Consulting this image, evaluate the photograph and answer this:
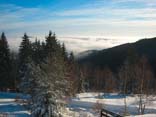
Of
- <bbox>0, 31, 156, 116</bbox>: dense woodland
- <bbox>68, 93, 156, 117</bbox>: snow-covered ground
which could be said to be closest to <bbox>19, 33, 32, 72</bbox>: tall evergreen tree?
<bbox>0, 31, 156, 116</bbox>: dense woodland

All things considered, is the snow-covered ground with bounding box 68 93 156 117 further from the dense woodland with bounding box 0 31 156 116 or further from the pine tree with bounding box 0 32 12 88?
the pine tree with bounding box 0 32 12 88

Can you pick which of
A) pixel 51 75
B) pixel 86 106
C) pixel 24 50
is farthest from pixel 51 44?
pixel 51 75

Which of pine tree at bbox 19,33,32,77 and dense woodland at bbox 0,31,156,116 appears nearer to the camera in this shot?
dense woodland at bbox 0,31,156,116

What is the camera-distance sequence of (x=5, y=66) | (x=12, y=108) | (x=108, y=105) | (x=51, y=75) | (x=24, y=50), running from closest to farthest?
1. (x=51, y=75)
2. (x=12, y=108)
3. (x=108, y=105)
4. (x=5, y=66)
5. (x=24, y=50)

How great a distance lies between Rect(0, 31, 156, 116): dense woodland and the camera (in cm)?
3438

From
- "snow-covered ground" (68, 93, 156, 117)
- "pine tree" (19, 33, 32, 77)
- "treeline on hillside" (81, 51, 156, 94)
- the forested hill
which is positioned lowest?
"snow-covered ground" (68, 93, 156, 117)

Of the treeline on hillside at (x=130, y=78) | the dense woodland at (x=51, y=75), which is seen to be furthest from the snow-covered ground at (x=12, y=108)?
the treeline on hillside at (x=130, y=78)

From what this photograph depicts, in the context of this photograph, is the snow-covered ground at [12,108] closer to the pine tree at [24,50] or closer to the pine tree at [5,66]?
the pine tree at [5,66]

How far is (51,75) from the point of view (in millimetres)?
34969

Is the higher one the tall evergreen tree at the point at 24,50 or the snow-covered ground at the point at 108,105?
the tall evergreen tree at the point at 24,50

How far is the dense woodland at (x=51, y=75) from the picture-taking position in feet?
113

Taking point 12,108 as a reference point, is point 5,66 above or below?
above

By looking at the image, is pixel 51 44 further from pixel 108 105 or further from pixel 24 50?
pixel 108 105

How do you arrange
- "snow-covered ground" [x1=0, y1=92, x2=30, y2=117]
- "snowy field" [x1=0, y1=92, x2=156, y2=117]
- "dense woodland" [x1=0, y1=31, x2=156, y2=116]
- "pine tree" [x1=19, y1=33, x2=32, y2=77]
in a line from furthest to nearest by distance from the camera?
"pine tree" [x1=19, y1=33, x2=32, y2=77]
"snowy field" [x1=0, y1=92, x2=156, y2=117]
"snow-covered ground" [x1=0, y1=92, x2=30, y2=117]
"dense woodland" [x1=0, y1=31, x2=156, y2=116]
